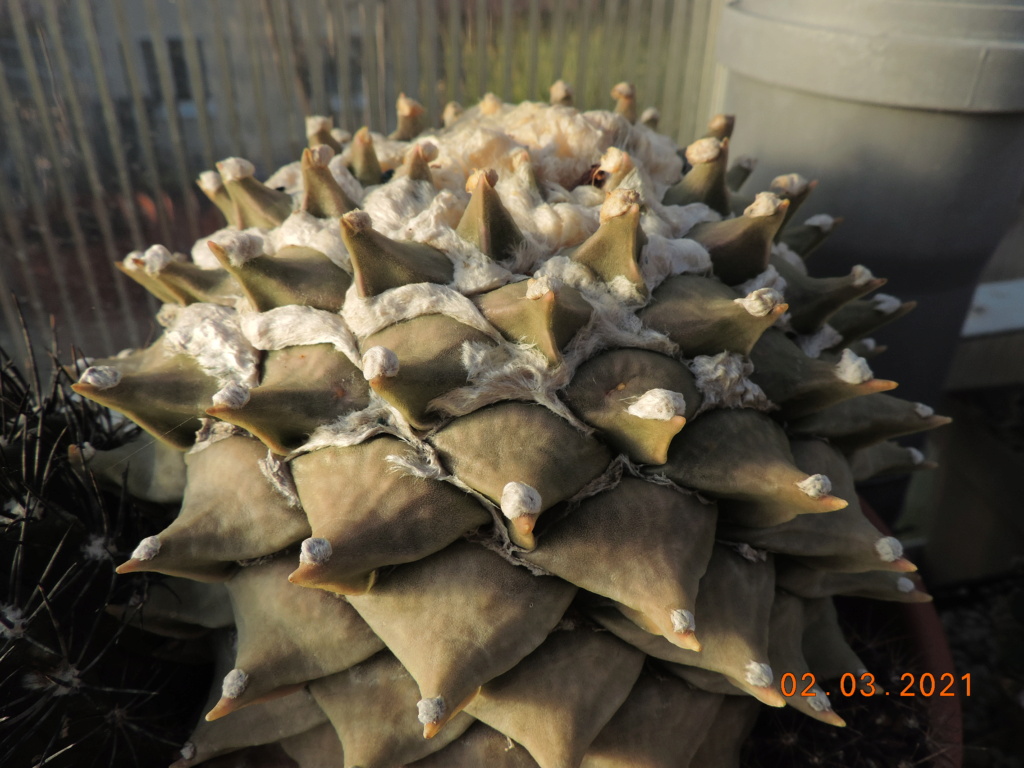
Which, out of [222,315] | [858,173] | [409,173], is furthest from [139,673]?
[858,173]

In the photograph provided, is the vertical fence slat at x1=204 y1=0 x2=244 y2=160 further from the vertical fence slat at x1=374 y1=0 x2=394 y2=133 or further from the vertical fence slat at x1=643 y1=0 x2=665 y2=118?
the vertical fence slat at x1=643 y1=0 x2=665 y2=118

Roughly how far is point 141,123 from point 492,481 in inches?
27.3

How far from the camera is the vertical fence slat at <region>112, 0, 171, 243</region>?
0.81 m

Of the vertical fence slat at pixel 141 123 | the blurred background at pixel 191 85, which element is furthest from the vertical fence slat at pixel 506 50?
the vertical fence slat at pixel 141 123

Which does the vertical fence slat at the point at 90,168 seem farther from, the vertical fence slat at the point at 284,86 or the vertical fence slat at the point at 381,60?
the vertical fence slat at the point at 381,60

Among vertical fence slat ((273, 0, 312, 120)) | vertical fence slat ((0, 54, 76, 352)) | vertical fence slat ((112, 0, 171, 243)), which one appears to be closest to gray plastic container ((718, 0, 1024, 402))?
vertical fence slat ((273, 0, 312, 120))

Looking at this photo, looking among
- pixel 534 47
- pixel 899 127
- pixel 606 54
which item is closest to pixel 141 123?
pixel 534 47

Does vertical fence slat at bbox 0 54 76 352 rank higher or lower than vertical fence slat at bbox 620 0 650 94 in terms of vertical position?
lower

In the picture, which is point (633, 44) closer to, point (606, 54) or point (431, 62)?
point (606, 54)

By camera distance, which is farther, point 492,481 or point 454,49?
point 454,49

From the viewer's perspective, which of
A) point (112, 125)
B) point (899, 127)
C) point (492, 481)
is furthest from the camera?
point (112, 125)

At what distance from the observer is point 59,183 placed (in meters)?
0.86

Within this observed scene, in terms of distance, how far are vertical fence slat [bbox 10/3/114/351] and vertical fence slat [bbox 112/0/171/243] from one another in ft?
0.28

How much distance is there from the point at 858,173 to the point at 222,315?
635 millimetres
